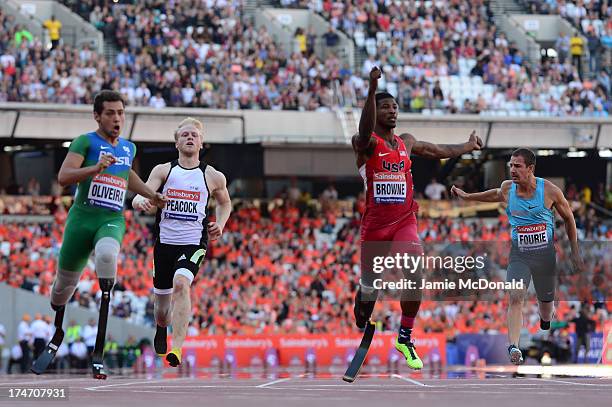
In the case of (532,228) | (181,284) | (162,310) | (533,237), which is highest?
(532,228)

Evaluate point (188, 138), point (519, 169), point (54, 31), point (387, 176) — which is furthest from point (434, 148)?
point (54, 31)

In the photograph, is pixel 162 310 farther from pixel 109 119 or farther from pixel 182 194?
pixel 109 119

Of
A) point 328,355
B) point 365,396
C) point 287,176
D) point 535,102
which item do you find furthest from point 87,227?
point 535,102

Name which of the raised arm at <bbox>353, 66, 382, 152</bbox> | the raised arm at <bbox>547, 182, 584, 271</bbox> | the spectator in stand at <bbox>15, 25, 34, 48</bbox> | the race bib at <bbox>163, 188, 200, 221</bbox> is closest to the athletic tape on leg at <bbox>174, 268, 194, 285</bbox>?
the race bib at <bbox>163, 188, 200, 221</bbox>

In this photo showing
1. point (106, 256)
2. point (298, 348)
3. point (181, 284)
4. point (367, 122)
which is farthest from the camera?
point (298, 348)

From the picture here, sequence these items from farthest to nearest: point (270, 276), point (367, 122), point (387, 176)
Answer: point (270, 276) < point (387, 176) < point (367, 122)

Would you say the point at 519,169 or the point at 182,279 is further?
the point at 519,169

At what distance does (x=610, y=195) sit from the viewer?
45.1 meters

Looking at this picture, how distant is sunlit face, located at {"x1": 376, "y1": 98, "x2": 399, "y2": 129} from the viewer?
46.9ft

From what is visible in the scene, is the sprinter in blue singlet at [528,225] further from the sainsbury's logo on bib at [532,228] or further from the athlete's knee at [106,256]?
the athlete's knee at [106,256]

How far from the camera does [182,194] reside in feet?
51.2

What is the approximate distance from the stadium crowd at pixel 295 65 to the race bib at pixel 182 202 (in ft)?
78.6

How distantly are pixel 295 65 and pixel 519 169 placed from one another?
87.6ft

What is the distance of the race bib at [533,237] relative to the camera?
16.5 m
